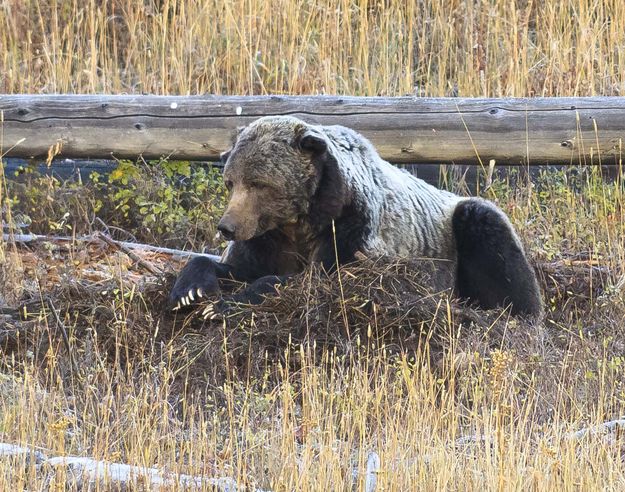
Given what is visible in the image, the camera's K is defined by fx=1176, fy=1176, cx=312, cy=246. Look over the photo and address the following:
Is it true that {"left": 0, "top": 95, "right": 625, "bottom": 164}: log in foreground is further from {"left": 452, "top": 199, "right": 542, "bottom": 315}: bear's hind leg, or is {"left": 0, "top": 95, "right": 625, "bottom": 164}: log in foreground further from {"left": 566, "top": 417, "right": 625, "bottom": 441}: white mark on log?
{"left": 566, "top": 417, "right": 625, "bottom": 441}: white mark on log

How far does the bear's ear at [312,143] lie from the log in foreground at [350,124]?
1383mm

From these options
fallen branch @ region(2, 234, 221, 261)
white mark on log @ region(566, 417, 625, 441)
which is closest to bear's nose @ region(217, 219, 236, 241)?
fallen branch @ region(2, 234, 221, 261)

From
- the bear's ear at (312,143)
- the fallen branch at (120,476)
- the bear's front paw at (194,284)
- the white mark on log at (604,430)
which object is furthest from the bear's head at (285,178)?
the fallen branch at (120,476)

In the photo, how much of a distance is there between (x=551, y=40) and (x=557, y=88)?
39 centimetres

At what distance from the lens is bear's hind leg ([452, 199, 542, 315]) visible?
21.4 feet

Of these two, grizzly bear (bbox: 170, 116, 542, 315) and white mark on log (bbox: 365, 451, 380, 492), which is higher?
grizzly bear (bbox: 170, 116, 542, 315)

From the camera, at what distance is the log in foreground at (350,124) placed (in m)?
7.26

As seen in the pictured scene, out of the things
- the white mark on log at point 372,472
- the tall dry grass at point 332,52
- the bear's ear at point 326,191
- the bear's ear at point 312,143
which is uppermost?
the tall dry grass at point 332,52

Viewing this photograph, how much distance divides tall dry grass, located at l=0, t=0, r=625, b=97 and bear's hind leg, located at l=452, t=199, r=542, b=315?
209cm

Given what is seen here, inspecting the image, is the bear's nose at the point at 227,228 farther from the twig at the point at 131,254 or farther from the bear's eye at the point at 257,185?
the twig at the point at 131,254

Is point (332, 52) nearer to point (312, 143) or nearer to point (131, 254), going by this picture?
point (131, 254)

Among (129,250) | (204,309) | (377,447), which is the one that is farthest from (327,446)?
(129,250)

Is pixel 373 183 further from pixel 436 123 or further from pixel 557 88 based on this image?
pixel 557 88

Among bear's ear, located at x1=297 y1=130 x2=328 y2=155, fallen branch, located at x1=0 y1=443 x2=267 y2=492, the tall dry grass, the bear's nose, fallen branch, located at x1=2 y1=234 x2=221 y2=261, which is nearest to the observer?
fallen branch, located at x1=0 y1=443 x2=267 y2=492
